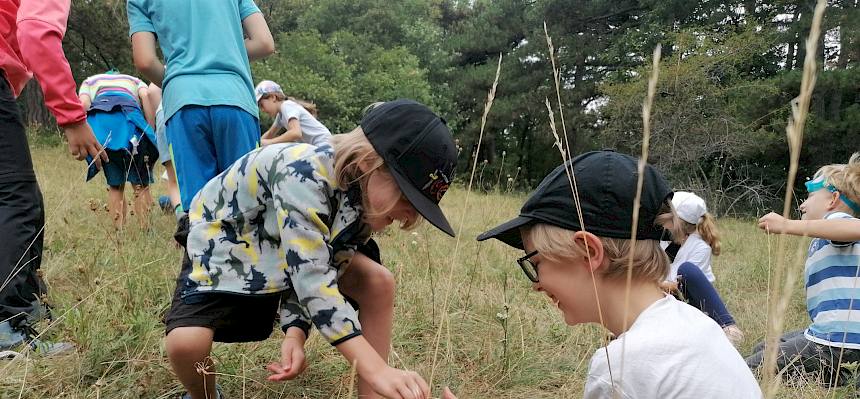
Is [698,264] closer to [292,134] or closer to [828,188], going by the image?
[828,188]

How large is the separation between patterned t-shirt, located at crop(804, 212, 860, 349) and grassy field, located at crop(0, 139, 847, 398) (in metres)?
0.31

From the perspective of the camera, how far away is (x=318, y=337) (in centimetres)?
221

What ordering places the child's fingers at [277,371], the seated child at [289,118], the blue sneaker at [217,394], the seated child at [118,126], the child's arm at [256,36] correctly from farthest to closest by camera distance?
1. the seated child at [289,118]
2. the seated child at [118,126]
3. the child's arm at [256,36]
4. the blue sneaker at [217,394]
5. the child's fingers at [277,371]

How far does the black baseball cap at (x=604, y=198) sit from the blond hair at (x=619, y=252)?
0.02 metres

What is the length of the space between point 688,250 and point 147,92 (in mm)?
3785

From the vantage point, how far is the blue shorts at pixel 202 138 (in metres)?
2.32

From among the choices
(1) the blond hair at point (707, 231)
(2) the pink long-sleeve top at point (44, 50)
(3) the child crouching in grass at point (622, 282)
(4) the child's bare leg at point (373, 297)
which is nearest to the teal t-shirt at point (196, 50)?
(2) the pink long-sleeve top at point (44, 50)

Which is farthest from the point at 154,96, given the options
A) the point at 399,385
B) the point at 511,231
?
the point at 399,385

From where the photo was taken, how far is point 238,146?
236cm

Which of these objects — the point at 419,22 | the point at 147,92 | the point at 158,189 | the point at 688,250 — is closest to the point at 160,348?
the point at 688,250

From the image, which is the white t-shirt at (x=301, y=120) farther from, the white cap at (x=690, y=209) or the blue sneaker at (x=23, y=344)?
the blue sneaker at (x=23, y=344)

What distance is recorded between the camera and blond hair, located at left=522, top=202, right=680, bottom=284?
130 centimetres

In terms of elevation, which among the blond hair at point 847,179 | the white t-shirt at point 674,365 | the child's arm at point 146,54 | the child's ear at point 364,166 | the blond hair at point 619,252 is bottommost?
the blond hair at point 847,179

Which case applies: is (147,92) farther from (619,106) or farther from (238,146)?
(619,106)
